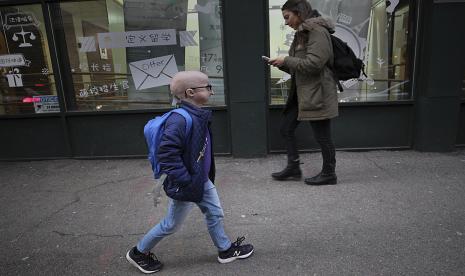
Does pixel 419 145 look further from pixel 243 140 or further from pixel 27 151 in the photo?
pixel 27 151

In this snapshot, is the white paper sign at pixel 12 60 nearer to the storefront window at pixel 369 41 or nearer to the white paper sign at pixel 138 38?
the white paper sign at pixel 138 38

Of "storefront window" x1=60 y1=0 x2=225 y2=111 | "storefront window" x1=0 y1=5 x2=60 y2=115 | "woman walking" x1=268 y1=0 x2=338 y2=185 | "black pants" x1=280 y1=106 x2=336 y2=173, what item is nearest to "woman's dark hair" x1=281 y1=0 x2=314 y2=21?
"woman walking" x1=268 y1=0 x2=338 y2=185

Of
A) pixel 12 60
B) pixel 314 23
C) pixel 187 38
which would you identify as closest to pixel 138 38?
pixel 187 38

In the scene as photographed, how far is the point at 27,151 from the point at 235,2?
3.75 metres

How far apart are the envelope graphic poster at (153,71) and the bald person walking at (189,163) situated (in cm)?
295

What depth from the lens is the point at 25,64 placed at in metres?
5.36

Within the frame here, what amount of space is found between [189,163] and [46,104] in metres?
4.03

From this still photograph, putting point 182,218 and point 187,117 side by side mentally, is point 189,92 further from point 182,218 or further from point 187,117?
point 182,218

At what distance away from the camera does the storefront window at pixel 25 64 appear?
521cm

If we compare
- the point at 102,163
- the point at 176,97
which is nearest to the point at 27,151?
the point at 102,163

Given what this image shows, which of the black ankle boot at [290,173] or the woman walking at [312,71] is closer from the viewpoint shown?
the woman walking at [312,71]

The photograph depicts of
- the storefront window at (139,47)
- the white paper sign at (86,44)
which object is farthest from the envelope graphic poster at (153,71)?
the white paper sign at (86,44)

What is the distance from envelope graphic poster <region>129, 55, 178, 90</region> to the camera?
5.26 metres

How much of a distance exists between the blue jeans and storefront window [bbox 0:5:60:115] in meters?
3.61
